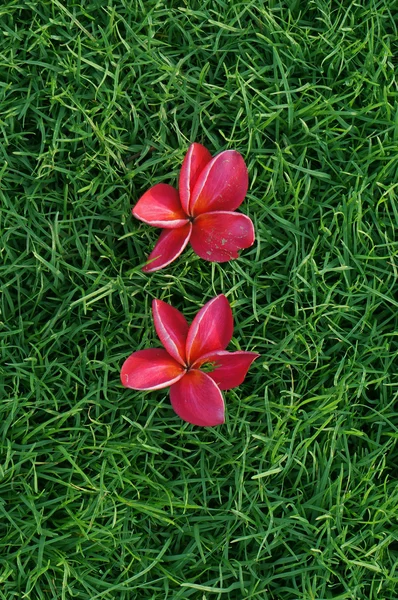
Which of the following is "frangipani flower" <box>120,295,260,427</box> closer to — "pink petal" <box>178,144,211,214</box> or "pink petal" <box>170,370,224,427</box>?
"pink petal" <box>170,370,224,427</box>

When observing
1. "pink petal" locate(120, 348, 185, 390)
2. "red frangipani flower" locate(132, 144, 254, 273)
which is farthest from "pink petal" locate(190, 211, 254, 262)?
"pink petal" locate(120, 348, 185, 390)

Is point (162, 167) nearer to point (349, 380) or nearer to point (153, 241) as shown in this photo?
point (153, 241)

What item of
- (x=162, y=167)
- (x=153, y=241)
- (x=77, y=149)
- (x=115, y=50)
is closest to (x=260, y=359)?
(x=153, y=241)

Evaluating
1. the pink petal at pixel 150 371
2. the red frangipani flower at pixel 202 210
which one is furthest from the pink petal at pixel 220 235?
the pink petal at pixel 150 371

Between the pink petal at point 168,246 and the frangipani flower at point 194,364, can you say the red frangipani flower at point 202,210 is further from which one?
the frangipani flower at point 194,364

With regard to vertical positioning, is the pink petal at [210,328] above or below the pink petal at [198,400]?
above

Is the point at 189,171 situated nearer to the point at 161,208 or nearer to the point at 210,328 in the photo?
the point at 161,208
